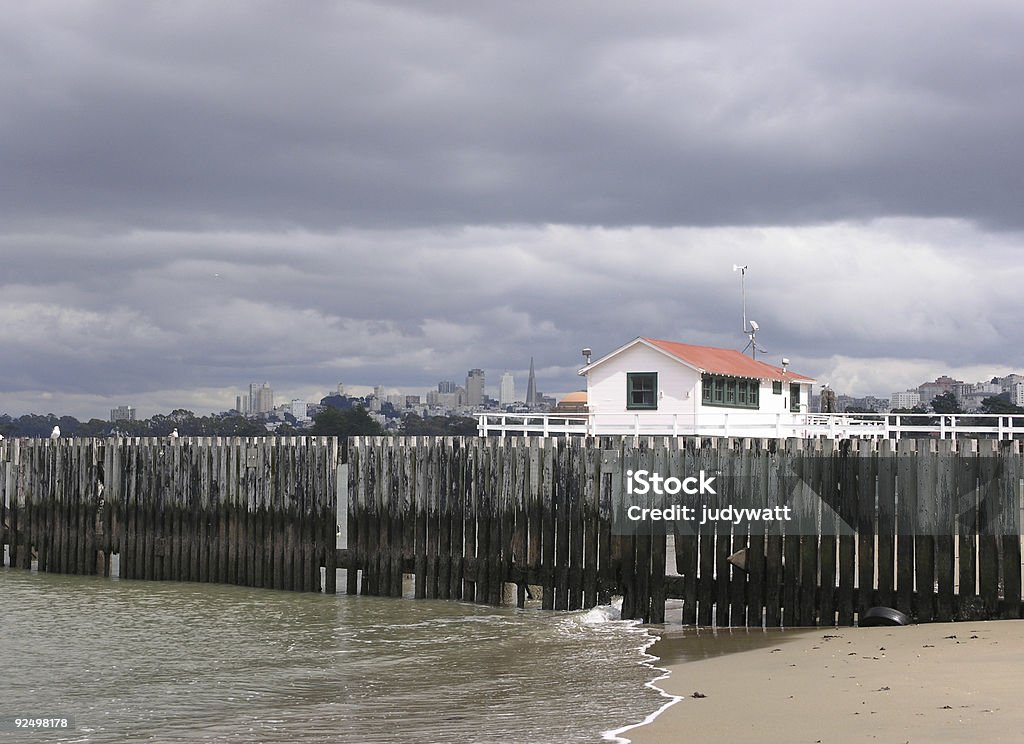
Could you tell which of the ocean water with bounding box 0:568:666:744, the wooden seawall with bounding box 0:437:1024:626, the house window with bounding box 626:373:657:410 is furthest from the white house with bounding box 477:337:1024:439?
the ocean water with bounding box 0:568:666:744

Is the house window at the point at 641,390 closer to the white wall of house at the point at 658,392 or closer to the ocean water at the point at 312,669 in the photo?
the white wall of house at the point at 658,392

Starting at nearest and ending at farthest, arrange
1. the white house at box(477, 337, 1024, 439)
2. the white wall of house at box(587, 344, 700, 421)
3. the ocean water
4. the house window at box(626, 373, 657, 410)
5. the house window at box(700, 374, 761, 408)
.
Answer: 1. the ocean water
2. the white house at box(477, 337, 1024, 439)
3. the white wall of house at box(587, 344, 700, 421)
4. the house window at box(700, 374, 761, 408)
5. the house window at box(626, 373, 657, 410)

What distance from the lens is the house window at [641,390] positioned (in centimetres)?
4534

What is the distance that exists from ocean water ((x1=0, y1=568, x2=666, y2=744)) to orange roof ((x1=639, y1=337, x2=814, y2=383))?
25.9m

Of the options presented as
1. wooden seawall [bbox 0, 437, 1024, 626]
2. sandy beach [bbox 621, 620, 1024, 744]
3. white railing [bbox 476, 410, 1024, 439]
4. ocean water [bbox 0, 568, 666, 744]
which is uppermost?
white railing [bbox 476, 410, 1024, 439]

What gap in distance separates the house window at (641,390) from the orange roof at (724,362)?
1.35m

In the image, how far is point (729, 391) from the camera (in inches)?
1865

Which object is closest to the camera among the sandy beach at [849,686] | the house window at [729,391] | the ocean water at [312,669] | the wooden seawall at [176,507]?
the sandy beach at [849,686]

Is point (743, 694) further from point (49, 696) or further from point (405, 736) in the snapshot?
point (49, 696)

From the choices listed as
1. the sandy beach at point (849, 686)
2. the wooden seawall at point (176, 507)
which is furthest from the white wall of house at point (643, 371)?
the sandy beach at point (849, 686)

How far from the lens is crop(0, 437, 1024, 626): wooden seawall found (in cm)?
1600

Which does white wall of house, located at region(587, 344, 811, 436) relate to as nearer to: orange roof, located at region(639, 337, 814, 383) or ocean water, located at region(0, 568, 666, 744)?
orange roof, located at region(639, 337, 814, 383)

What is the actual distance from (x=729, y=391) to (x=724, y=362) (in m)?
1.55

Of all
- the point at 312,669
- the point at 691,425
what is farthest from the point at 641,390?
the point at 312,669
